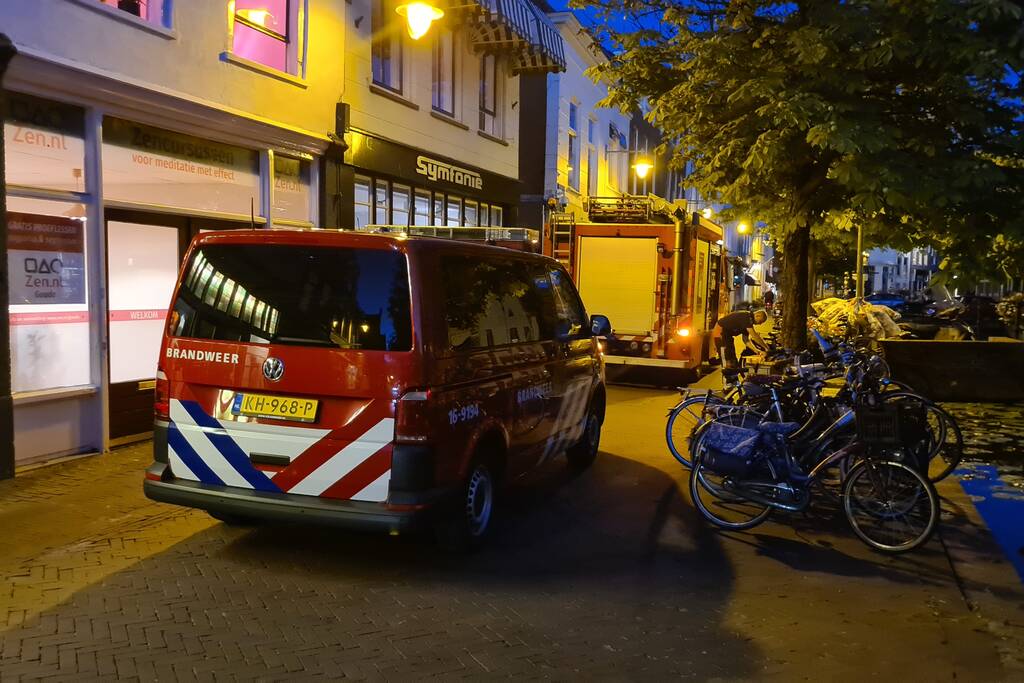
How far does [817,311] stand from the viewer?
20.1m

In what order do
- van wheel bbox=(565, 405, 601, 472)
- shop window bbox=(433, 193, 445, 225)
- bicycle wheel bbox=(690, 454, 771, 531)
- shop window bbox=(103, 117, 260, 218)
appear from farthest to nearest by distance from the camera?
shop window bbox=(433, 193, 445, 225) < shop window bbox=(103, 117, 260, 218) < van wheel bbox=(565, 405, 601, 472) < bicycle wheel bbox=(690, 454, 771, 531)

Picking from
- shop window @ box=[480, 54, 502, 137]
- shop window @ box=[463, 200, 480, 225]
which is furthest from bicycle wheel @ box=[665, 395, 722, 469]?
shop window @ box=[480, 54, 502, 137]

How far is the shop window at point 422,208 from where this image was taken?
43.5 ft

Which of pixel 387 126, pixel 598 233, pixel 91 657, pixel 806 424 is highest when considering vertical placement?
pixel 387 126

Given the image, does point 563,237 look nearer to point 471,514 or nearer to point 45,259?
point 45,259

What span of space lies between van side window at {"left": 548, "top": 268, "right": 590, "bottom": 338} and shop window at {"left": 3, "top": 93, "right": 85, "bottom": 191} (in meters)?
4.48

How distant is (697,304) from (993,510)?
24.9 feet

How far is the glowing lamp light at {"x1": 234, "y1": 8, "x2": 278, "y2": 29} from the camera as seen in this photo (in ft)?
31.8

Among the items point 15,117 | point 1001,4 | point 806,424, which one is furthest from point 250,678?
point 1001,4

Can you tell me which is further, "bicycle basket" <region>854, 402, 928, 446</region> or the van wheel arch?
the van wheel arch

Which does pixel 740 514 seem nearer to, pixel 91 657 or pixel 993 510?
pixel 993 510

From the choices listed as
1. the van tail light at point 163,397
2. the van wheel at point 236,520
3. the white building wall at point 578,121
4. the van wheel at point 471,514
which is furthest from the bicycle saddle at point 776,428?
the white building wall at point 578,121

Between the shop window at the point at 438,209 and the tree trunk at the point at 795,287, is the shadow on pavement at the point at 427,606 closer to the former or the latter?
the tree trunk at the point at 795,287

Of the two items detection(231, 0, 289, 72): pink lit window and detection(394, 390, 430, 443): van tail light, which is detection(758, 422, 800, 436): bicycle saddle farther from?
detection(231, 0, 289, 72): pink lit window
